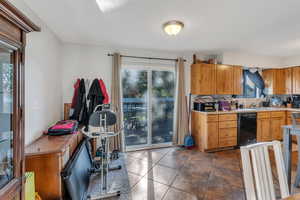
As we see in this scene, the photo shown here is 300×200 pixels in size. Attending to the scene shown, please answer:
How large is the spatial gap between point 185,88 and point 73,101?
266 centimetres

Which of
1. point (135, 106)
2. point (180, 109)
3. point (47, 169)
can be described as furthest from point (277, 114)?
point (47, 169)

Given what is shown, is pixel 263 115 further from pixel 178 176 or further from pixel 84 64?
pixel 84 64

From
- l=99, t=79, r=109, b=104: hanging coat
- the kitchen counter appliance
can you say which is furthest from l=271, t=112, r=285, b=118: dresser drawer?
l=99, t=79, r=109, b=104: hanging coat

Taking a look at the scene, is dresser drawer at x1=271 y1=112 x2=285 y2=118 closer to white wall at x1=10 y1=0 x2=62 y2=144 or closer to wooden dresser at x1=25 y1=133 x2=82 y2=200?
wooden dresser at x1=25 y1=133 x2=82 y2=200

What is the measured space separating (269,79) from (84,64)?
17.3ft

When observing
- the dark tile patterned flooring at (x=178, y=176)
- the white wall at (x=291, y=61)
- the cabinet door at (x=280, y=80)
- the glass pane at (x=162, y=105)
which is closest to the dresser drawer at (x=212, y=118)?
the dark tile patterned flooring at (x=178, y=176)

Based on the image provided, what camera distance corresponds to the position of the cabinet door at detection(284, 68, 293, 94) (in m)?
4.49

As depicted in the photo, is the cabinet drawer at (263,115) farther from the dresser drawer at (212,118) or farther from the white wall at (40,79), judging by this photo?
the white wall at (40,79)

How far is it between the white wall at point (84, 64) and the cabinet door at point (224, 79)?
2.27m

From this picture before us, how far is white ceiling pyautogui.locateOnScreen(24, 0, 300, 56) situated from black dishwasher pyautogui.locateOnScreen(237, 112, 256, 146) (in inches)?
66.2

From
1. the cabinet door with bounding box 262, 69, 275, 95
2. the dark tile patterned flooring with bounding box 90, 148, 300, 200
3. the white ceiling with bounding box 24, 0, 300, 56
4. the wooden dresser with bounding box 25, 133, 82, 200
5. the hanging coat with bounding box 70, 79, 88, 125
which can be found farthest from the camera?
the cabinet door with bounding box 262, 69, 275, 95

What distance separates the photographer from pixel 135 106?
392 cm

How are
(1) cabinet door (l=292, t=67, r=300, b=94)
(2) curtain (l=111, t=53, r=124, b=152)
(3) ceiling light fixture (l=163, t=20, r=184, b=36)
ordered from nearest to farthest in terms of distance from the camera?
(3) ceiling light fixture (l=163, t=20, r=184, b=36) → (2) curtain (l=111, t=53, r=124, b=152) → (1) cabinet door (l=292, t=67, r=300, b=94)

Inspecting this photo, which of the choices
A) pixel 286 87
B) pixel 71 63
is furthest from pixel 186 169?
pixel 286 87
